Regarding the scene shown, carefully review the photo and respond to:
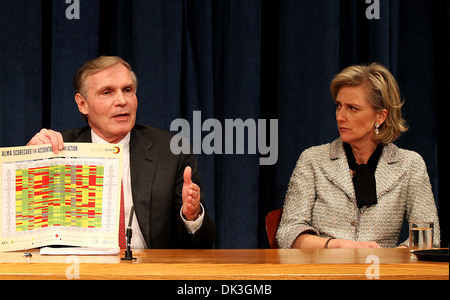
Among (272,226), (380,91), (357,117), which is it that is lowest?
(272,226)

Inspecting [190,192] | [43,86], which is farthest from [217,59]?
[190,192]

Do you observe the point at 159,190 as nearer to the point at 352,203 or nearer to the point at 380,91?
the point at 352,203

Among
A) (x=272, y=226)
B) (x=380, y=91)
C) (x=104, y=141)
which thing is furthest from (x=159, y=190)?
(x=380, y=91)

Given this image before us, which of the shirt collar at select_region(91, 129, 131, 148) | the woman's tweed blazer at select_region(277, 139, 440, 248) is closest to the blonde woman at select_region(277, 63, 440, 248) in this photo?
the woman's tweed blazer at select_region(277, 139, 440, 248)

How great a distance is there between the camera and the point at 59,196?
72.6 inches

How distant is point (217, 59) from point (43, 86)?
982mm

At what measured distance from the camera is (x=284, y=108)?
3.34 metres

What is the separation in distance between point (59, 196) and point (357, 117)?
1401mm

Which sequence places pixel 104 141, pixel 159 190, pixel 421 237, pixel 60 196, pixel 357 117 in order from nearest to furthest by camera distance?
pixel 60 196 → pixel 421 237 → pixel 159 190 → pixel 104 141 → pixel 357 117

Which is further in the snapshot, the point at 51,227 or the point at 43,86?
the point at 43,86
